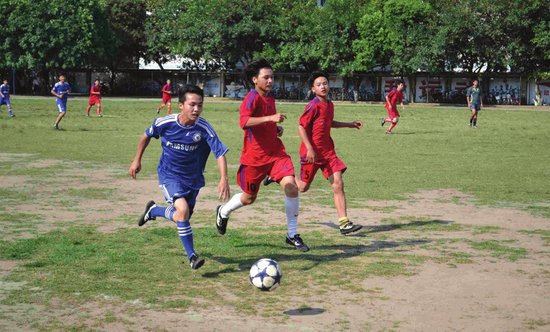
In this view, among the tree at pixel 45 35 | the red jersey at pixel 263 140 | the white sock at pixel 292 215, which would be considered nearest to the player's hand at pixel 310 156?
the red jersey at pixel 263 140

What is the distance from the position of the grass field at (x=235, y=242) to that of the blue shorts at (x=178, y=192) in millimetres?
588

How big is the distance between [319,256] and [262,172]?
111 cm

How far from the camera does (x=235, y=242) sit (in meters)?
8.45

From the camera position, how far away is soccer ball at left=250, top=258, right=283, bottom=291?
247 inches

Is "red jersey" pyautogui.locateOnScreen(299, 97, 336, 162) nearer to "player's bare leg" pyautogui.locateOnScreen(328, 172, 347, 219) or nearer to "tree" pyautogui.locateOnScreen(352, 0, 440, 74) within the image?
"player's bare leg" pyautogui.locateOnScreen(328, 172, 347, 219)

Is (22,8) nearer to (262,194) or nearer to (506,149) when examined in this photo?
(506,149)

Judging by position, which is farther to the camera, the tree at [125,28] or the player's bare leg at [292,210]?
the tree at [125,28]

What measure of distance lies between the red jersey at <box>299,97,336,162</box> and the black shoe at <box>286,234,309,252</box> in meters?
1.42

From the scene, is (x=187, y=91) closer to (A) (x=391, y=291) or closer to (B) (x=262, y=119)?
(B) (x=262, y=119)

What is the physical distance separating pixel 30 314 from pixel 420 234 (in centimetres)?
478

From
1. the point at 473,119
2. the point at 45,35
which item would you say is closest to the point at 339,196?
the point at 473,119

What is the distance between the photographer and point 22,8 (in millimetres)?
61250

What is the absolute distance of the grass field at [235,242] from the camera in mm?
6039

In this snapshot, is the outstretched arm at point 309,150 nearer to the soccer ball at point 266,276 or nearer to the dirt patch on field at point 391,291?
the dirt patch on field at point 391,291
